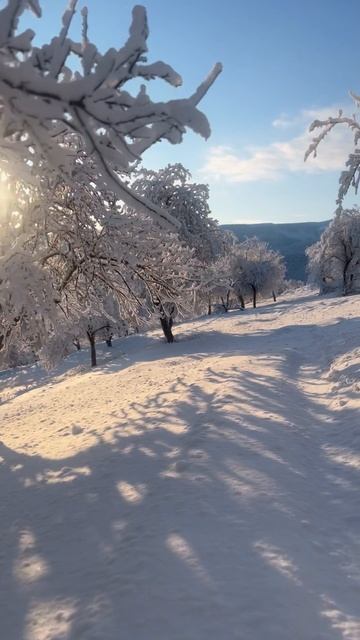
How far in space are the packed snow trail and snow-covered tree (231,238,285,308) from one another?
148ft

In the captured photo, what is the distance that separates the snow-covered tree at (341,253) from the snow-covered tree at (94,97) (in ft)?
135

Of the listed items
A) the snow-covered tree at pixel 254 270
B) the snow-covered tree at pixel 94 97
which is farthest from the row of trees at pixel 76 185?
the snow-covered tree at pixel 254 270

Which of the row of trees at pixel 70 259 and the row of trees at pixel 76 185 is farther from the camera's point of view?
the row of trees at pixel 70 259

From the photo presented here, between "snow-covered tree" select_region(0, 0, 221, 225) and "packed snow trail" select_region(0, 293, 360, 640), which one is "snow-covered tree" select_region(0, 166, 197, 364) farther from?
"snow-covered tree" select_region(0, 0, 221, 225)

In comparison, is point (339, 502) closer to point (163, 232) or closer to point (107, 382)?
point (163, 232)

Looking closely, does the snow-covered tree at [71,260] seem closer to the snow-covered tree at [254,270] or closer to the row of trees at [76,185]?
the row of trees at [76,185]

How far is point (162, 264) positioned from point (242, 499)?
22.1 ft

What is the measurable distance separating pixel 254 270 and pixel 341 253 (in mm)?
12144

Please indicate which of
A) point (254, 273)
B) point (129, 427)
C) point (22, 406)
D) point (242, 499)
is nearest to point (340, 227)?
point (254, 273)

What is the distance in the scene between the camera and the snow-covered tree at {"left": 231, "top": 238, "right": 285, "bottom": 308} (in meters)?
54.6

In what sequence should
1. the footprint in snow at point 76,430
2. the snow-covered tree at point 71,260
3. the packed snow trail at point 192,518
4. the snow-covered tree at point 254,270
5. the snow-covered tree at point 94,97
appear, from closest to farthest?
the snow-covered tree at point 94,97 < the packed snow trail at point 192,518 < the snow-covered tree at point 71,260 < the footprint in snow at point 76,430 < the snow-covered tree at point 254,270

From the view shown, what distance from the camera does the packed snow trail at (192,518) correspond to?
3.22 metres

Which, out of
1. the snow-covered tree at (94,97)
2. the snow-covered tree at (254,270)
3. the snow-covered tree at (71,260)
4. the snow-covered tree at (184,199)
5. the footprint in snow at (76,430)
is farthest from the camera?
the snow-covered tree at (254,270)

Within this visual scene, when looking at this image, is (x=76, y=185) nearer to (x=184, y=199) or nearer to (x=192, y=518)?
(x=192, y=518)
